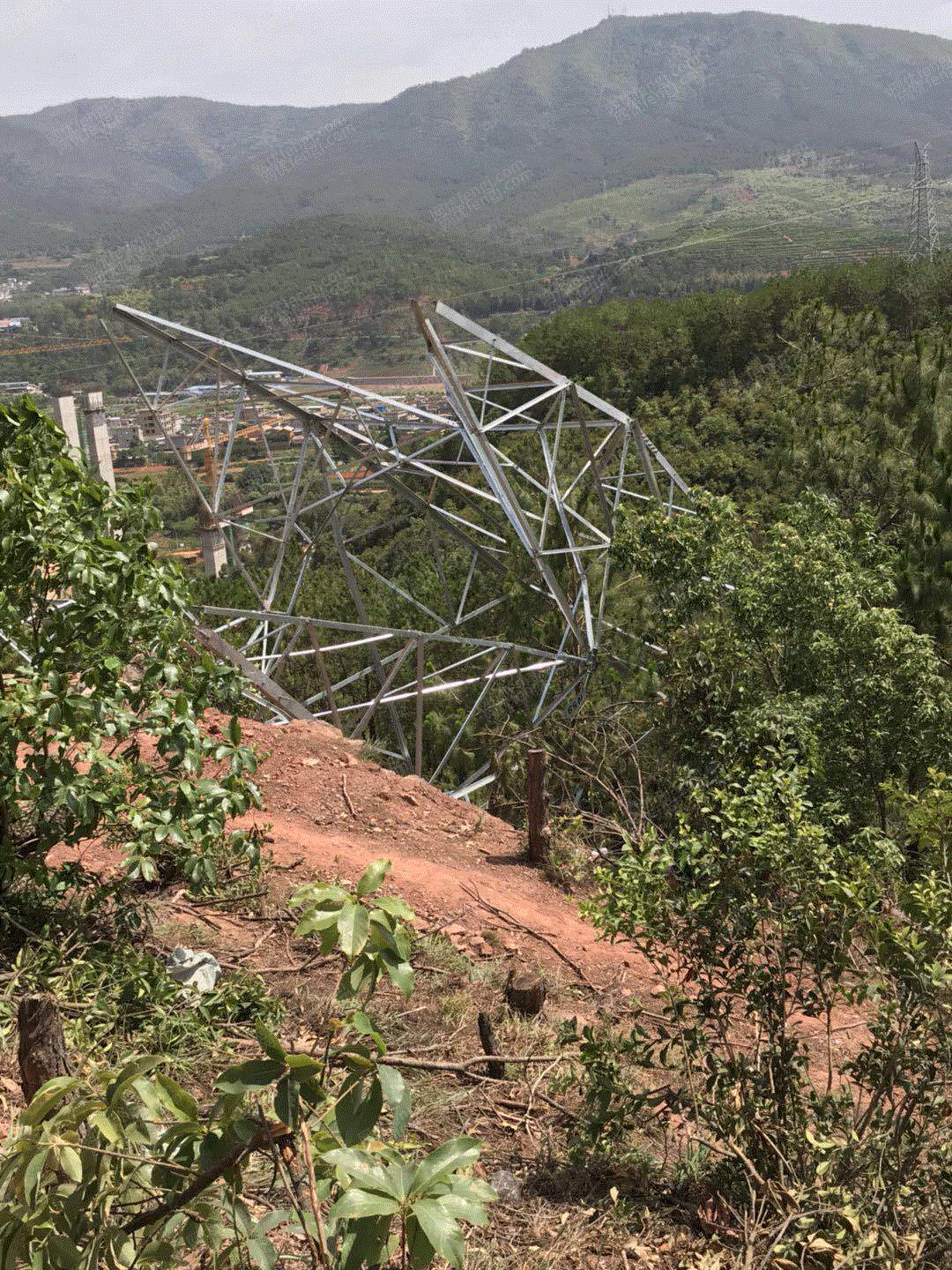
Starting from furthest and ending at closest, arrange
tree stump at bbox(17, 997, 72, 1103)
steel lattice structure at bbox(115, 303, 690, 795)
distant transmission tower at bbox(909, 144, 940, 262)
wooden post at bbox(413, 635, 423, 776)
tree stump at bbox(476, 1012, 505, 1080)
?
distant transmission tower at bbox(909, 144, 940, 262), steel lattice structure at bbox(115, 303, 690, 795), wooden post at bbox(413, 635, 423, 776), tree stump at bbox(476, 1012, 505, 1080), tree stump at bbox(17, 997, 72, 1103)

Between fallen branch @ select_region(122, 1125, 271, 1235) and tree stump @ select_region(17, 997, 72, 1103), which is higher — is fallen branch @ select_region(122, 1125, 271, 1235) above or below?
above

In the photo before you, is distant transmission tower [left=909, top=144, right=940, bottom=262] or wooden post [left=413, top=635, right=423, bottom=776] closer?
wooden post [left=413, top=635, right=423, bottom=776]

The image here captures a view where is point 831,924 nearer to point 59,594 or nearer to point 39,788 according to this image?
point 39,788

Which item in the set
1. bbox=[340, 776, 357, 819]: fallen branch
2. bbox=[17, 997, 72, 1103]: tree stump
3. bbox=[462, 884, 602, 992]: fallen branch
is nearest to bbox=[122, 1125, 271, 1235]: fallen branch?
bbox=[17, 997, 72, 1103]: tree stump

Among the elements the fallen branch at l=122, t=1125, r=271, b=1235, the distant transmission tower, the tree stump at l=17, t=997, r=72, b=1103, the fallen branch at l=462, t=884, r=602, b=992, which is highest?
the distant transmission tower

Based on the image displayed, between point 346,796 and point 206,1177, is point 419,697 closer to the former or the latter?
point 346,796

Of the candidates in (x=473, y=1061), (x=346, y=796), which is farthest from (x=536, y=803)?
(x=473, y=1061)

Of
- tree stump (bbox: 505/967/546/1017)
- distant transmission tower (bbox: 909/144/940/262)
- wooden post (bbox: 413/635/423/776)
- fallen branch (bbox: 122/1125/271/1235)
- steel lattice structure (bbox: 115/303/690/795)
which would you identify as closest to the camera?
fallen branch (bbox: 122/1125/271/1235)

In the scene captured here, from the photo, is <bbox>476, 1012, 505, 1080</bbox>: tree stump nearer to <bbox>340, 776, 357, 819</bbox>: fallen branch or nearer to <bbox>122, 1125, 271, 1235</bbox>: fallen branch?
<bbox>122, 1125, 271, 1235</bbox>: fallen branch
